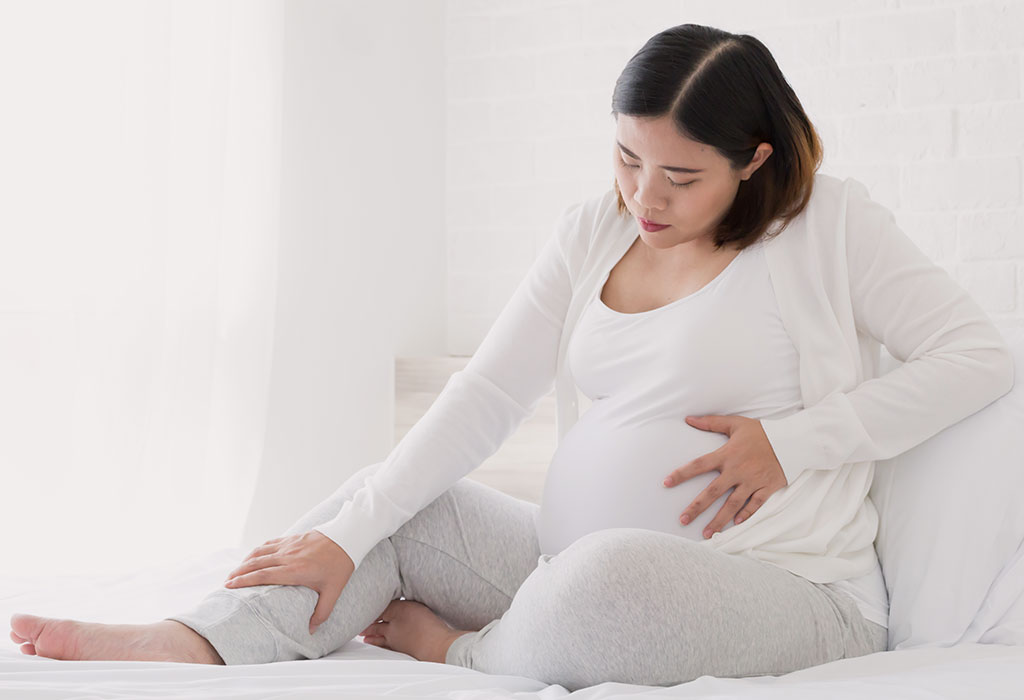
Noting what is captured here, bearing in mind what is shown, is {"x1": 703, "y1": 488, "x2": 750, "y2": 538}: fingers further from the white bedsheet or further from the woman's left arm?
the white bedsheet

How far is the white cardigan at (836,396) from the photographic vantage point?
49.9 inches

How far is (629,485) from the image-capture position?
1.31 meters

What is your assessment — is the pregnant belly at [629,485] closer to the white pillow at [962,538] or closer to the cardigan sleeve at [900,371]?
the cardigan sleeve at [900,371]

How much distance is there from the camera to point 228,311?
220 cm

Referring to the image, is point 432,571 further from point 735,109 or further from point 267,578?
point 735,109

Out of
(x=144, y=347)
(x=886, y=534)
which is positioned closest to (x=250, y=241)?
(x=144, y=347)

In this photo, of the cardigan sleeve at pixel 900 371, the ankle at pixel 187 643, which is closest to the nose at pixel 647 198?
the cardigan sleeve at pixel 900 371

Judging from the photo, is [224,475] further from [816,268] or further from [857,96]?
[857,96]

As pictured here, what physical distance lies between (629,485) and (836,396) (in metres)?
0.26

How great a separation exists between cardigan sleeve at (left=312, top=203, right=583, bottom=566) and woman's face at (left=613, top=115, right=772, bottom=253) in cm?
18

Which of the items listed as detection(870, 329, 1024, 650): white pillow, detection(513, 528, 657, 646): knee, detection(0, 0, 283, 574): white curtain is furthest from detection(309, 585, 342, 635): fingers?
detection(0, 0, 283, 574): white curtain

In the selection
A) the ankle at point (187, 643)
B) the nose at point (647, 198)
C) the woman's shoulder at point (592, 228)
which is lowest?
the ankle at point (187, 643)

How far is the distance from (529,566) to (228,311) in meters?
1.06

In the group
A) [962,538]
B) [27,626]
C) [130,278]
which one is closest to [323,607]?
[27,626]
